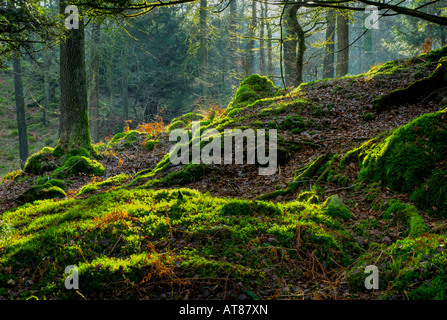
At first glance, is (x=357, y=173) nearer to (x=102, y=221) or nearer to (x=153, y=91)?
(x=102, y=221)

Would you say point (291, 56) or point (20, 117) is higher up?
point (291, 56)

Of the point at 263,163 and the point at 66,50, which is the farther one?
the point at 66,50

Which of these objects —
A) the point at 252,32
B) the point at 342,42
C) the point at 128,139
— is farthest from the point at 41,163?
the point at 342,42

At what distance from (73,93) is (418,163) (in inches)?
357

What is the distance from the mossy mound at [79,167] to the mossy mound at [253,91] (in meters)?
4.91

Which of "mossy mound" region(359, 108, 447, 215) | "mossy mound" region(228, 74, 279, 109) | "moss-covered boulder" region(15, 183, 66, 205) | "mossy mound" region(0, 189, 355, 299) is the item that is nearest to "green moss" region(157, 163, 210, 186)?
"mossy mound" region(0, 189, 355, 299)

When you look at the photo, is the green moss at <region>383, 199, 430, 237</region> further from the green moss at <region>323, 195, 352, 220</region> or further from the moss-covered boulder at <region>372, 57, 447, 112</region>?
the moss-covered boulder at <region>372, 57, 447, 112</region>

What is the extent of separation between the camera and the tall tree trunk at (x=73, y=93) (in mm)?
8734

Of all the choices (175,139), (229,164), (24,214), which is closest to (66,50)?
(175,139)

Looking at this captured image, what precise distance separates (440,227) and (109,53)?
25516 millimetres

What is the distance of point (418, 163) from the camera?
395cm

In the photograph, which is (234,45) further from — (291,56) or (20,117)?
(20,117)

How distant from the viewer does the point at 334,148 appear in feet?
19.6
